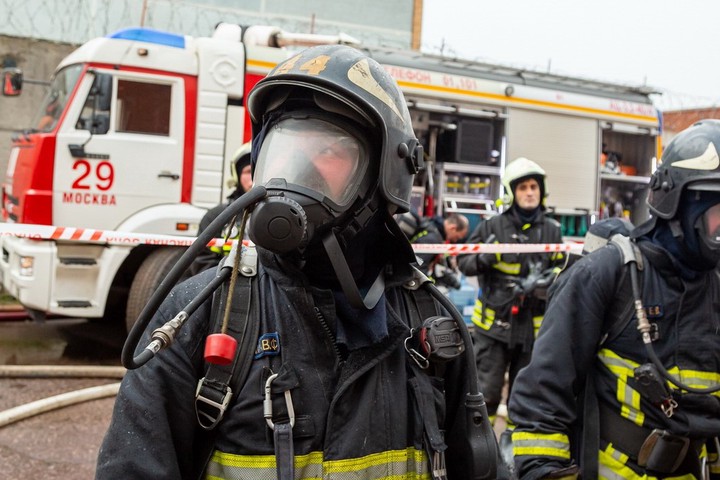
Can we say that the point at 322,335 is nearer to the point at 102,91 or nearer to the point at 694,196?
the point at 694,196

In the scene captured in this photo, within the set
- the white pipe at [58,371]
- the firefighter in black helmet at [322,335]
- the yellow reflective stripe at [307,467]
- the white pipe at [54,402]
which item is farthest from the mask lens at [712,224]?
the white pipe at [58,371]

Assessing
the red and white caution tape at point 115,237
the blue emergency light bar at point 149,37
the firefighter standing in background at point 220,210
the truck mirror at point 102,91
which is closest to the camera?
the firefighter standing in background at point 220,210

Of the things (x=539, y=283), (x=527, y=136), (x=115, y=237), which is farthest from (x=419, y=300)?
(x=527, y=136)

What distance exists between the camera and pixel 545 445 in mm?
2346

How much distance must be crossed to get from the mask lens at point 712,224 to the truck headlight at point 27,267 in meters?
5.53

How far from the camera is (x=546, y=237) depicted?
17.4 feet

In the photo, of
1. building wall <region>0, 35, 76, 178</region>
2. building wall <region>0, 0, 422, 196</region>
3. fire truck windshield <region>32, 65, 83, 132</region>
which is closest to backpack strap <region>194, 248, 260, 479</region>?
fire truck windshield <region>32, 65, 83, 132</region>

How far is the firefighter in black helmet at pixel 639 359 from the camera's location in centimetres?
234

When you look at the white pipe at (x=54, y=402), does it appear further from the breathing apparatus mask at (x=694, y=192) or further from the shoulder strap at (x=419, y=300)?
the breathing apparatus mask at (x=694, y=192)

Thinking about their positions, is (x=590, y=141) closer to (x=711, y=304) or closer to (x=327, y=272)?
(x=711, y=304)

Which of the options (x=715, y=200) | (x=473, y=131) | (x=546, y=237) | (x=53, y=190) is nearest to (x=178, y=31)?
(x=473, y=131)

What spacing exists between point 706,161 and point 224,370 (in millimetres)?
1904

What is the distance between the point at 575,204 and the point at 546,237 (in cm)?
455

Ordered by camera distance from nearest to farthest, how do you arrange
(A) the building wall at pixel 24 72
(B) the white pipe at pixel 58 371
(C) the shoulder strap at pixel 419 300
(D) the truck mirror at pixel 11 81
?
1. (C) the shoulder strap at pixel 419 300
2. (B) the white pipe at pixel 58 371
3. (D) the truck mirror at pixel 11 81
4. (A) the building wall at pixel 24 72
